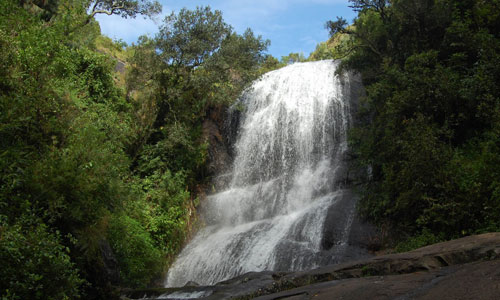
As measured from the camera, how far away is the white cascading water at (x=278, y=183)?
12.9 meters

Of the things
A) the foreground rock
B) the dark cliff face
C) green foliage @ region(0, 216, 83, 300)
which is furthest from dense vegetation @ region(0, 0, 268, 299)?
the foreground rock

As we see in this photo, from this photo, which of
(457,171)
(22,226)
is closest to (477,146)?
(457,171)

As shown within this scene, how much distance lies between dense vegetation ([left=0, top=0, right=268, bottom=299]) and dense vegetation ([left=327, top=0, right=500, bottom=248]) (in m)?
7.41

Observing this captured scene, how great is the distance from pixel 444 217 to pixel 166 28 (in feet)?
52.5

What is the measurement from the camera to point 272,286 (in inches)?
289

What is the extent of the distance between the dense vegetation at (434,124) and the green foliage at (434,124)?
0.03 m

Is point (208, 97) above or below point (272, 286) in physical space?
above

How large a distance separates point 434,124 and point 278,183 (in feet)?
24.4

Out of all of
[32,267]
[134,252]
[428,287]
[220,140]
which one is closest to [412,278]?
[428,287]

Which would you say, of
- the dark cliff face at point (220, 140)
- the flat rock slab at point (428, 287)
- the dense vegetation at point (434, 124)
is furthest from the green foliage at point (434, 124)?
the dark cliff face at point (220, 140)

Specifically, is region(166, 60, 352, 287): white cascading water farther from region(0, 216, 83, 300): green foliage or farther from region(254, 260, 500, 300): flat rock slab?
region(254, 260, 500, 300): flat rock slab

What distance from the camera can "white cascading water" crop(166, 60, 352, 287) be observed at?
1287 cm

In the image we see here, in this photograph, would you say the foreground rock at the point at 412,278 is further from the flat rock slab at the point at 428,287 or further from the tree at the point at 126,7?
the tree at the point at 126,7

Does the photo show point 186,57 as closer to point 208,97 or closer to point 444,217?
point 208,97
